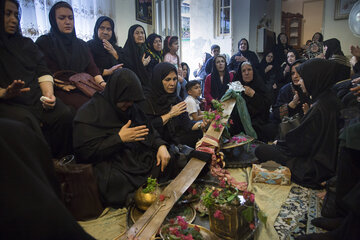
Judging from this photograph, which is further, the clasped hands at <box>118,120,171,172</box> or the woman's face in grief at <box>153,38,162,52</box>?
the woman's face in grief at <box>153,38,162,52</box>

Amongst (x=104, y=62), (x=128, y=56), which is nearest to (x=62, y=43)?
(x=104, y=62)

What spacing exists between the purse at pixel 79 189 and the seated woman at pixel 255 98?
2823 millimetres

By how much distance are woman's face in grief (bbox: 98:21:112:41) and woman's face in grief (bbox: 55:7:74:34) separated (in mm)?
619

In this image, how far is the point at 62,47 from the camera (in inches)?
119

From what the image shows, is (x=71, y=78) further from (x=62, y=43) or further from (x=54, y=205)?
(x=54, y=205)

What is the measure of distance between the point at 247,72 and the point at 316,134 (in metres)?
1.88

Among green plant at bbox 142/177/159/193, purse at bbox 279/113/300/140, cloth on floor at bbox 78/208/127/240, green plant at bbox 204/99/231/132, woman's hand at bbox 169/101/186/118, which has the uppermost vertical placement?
woman's hand at bbox 169/101/186/118

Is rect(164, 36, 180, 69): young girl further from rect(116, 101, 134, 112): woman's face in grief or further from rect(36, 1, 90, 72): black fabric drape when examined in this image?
rect(116, 101, 134, 112): woman's face in grief

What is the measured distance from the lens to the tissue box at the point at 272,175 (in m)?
2.78

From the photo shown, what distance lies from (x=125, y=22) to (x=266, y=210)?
4045 millimetres

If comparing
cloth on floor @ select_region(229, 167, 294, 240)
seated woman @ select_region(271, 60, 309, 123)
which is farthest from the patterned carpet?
seated woman @ select_region(271, 60, 309, 123)

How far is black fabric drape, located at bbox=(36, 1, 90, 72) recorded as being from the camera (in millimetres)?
2979

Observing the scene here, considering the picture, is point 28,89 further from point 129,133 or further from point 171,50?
point 171,50

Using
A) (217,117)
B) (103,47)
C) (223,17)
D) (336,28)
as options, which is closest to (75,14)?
(103,47)
